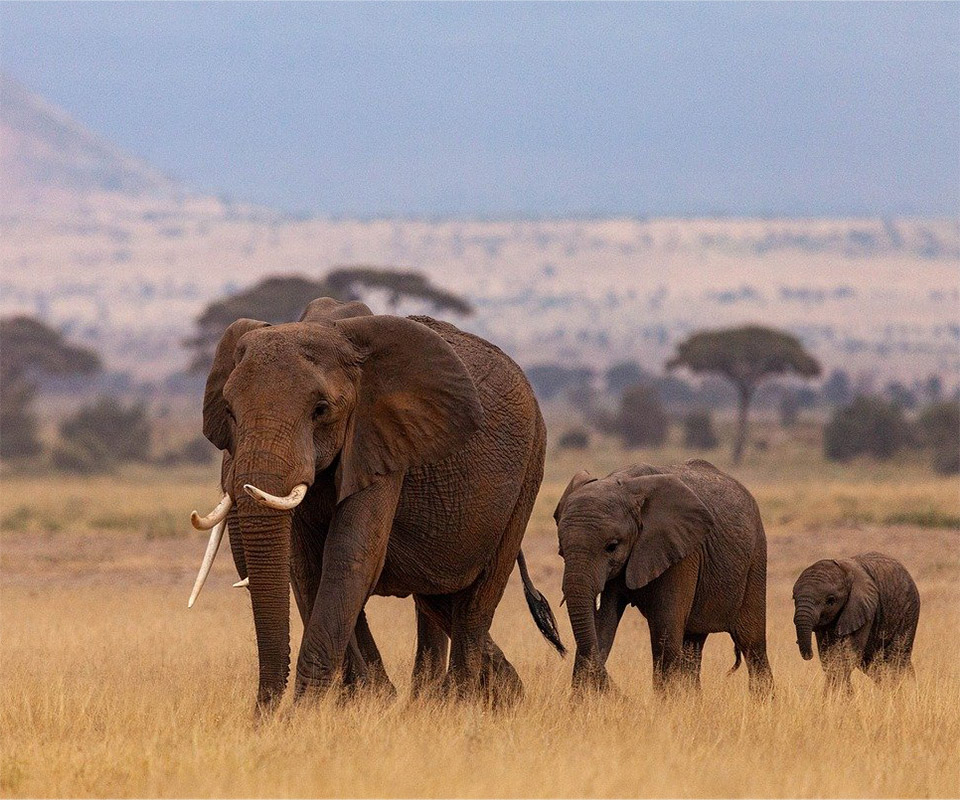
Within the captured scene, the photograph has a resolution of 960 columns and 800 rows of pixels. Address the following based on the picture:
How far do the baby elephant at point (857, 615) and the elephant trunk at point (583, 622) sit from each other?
1929 millimetres

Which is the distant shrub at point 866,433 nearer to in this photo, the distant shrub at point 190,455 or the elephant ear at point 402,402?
the distant shrub at point 190,455

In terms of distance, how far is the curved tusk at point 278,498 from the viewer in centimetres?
816

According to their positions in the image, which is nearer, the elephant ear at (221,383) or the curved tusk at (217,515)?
the curved tusk at (217,515)

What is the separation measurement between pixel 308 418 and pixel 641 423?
45.4 m

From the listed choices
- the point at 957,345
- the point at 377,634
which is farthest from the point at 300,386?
the point at 957,345

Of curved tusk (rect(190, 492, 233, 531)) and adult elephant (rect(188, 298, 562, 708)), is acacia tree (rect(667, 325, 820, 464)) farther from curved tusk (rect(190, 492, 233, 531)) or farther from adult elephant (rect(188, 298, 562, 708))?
curved tusk (rect(190, 492, 233, 531))

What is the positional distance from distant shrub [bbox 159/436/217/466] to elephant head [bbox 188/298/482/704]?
3956 centimetres

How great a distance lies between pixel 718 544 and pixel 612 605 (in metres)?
0.99

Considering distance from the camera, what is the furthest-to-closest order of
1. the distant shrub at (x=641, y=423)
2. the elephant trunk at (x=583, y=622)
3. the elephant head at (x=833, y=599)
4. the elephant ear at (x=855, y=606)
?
the distant shrub at (x=641, y=423), the elephant ear at (x=855, y=606), the elephant head at (x=833, y=599), the elephant trunk at (x=583, y=622)

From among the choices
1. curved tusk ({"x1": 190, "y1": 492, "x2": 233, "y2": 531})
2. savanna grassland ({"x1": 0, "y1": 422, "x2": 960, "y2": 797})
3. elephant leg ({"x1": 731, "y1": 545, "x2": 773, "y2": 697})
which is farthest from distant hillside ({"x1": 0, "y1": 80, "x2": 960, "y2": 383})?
curved tusk ({"x1": 190, "y1": 492, "x2": 233, "y2": 531})

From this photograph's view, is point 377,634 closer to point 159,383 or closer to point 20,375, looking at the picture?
point 20,375

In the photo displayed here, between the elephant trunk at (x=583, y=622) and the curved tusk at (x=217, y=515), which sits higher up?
the curved tusk at (x=217, y=515)

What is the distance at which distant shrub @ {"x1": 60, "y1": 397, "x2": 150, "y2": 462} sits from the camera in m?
48.4

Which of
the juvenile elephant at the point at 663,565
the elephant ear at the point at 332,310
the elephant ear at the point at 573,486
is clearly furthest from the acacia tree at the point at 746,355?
the elephant ear at the point at 332,310
